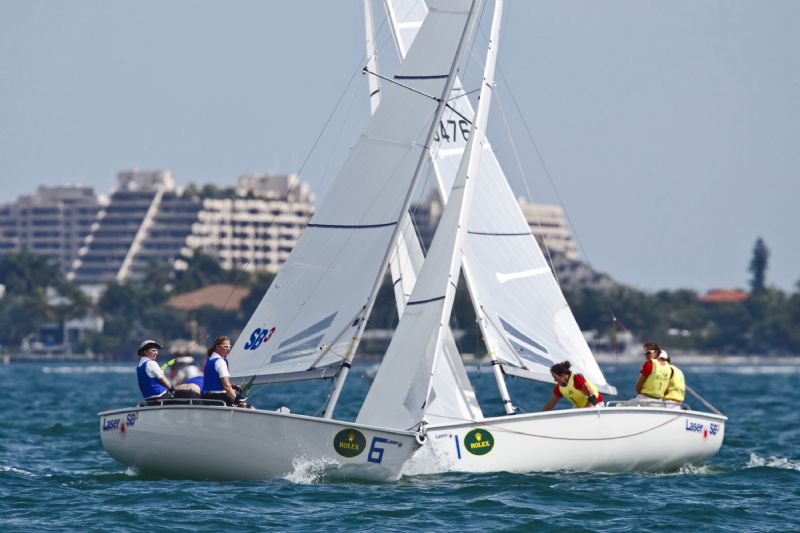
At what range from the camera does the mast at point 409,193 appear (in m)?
19.4

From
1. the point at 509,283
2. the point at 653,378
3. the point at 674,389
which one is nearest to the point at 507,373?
the point at 509,283

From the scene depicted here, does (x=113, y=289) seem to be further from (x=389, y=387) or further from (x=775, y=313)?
(x=389, y=387)

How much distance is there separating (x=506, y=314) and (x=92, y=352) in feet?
389

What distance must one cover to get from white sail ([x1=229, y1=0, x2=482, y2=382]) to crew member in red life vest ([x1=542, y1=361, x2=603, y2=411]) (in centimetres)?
259

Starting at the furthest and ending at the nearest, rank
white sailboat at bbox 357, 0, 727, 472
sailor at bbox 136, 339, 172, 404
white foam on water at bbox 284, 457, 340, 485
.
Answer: sailor at bbox 136, 339, 172, 404 → white sailboat at bbox 357, 0, 727, 472 → white foam on water at bbox 284, 457, 340, 485

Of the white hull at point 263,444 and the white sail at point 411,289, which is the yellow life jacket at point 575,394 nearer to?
the white sail at point 411,289

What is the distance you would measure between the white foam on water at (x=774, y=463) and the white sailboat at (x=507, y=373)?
1.72 metres

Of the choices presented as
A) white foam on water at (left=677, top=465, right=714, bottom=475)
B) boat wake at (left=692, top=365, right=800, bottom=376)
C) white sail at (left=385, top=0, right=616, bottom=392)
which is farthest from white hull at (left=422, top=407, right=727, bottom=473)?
boat wake at (left=692, top=365, right=800, bottom=376)

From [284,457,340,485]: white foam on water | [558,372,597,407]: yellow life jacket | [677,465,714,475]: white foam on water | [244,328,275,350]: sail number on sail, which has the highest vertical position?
[244,328,275,350]: sail number on sail

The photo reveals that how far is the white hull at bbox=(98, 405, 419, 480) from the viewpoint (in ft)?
A: 58.9

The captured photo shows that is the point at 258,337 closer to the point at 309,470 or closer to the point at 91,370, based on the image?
the point at 309,470

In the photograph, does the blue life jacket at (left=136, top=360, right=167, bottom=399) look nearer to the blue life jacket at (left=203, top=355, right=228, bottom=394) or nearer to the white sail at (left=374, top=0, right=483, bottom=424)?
the blue life jacket at (left=203, top=355, right=228, bottom=394)

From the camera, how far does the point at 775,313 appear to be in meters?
146

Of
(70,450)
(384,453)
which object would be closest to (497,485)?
(384,453)
